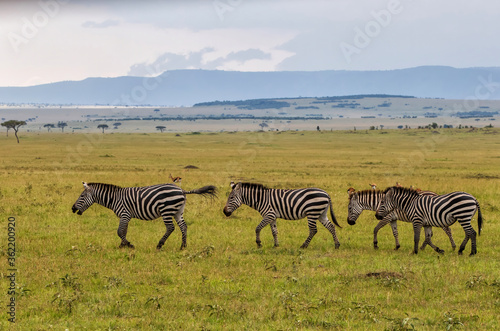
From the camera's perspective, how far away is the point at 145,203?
1617cm

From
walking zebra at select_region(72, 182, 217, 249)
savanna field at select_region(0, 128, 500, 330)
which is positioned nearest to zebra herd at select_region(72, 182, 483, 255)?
walking zebra at select_region(72, 182, 217, 249)

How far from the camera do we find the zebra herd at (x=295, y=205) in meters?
15.5

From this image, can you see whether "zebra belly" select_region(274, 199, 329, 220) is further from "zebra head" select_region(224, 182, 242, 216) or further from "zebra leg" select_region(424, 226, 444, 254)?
"zebra leg" select_region(424, 226, 444, 254)

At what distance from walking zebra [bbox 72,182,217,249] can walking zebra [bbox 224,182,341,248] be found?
0.99 meters

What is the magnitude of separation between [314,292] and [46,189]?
884 inches

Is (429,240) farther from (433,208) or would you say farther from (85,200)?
(85,200)

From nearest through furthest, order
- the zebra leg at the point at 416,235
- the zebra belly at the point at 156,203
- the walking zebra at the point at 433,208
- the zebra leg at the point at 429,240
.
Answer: the walking zebra at the point at 433,208
the zebra leg at the point at 416,235
the zebra leg at the point at 429,240
the zebra belly at the point at 156,203

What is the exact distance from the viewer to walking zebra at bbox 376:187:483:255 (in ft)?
49.9

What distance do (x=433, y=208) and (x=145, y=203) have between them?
318 inches

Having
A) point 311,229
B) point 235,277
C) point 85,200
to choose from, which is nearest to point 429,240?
point 311,229

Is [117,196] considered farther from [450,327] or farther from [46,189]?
[46,189]

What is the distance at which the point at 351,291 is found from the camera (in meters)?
11.6

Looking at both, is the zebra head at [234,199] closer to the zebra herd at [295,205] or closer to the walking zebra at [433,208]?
the zebra herd at [295,205]

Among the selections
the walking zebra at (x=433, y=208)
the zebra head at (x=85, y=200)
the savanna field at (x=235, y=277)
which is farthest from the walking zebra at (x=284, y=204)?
the zebra head at (x=85, y=200)
